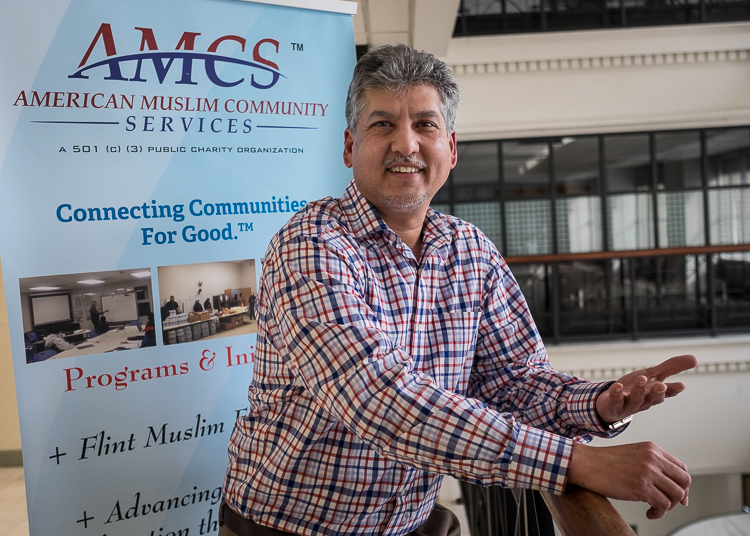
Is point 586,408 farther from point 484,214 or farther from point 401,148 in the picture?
point 484,214

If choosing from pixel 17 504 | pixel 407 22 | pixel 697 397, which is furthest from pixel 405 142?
pixel 697 397

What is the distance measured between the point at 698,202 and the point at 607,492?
629 centimetres

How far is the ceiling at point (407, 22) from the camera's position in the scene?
9.74ft

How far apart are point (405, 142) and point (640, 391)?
2.17 feet

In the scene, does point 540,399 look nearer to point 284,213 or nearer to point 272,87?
point 284,213

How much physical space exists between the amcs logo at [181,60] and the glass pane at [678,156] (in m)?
5.14

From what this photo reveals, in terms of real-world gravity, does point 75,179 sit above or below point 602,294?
above

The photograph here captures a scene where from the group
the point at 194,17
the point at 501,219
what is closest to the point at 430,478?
the point at 194,17

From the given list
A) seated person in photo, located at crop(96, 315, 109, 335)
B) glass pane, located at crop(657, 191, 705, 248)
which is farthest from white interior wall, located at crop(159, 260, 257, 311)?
glass pane, located at crop(657, 191, 705, 248)

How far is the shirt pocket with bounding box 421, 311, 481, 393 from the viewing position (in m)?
1.19

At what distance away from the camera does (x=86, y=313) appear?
5.06ft

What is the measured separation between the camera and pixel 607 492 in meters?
0.78

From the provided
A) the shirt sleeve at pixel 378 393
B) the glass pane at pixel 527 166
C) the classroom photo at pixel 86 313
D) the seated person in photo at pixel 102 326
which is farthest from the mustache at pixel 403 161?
the glass pane at pixel 527 166

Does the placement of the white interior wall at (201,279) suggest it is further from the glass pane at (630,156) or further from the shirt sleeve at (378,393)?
the glass pane at (630,156)
